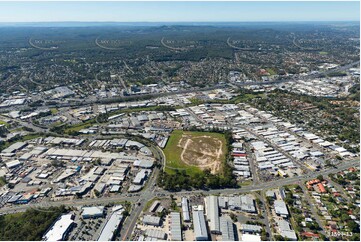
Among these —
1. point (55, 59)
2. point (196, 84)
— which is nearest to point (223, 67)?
point (196, 84)

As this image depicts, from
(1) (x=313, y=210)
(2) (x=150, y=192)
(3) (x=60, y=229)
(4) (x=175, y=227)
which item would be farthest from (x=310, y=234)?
(3) (x=60, y=229)

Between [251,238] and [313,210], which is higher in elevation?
[251,238]

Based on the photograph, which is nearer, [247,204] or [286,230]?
[286,230]

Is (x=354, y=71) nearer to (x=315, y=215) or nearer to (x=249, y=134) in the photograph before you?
(x=249, y=134)

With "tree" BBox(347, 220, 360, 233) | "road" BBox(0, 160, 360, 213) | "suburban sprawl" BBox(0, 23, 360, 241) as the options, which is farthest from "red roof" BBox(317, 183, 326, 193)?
"tree" BBox(347, 220, 360, 233)

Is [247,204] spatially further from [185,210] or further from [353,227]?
[353,227]

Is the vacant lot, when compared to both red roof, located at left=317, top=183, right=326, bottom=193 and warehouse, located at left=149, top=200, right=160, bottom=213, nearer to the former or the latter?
warehouse, located at left=149, top=200, right=160, bottom=213
